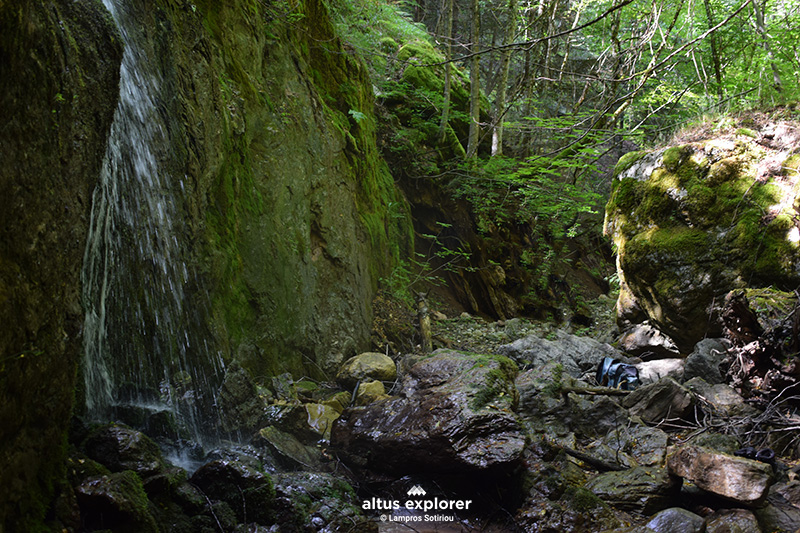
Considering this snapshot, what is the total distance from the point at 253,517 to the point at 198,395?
162 cm

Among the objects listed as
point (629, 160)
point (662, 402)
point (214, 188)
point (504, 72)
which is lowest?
point (662, 402)

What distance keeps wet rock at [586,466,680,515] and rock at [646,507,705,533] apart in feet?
0.86

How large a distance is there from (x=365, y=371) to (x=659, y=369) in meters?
4.33

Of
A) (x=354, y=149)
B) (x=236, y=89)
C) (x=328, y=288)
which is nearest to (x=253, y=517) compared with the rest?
(x=328, y=288)

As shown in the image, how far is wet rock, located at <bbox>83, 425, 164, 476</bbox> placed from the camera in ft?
8.66

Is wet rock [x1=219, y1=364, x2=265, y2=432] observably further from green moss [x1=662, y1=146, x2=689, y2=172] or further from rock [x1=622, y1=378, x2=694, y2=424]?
green moss [x1=662, y1=146, x2=689, y2=172]

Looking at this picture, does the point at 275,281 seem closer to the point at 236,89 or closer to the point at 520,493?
the point at 236,89

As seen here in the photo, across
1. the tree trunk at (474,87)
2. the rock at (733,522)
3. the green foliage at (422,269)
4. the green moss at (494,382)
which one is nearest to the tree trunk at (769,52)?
the green moss at (494,382)

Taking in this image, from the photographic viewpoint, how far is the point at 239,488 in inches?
119

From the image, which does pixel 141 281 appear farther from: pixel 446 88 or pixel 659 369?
pixel 446 88

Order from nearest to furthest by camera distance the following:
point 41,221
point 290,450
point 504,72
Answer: point 41,221 < point 290,450 < point 504,72

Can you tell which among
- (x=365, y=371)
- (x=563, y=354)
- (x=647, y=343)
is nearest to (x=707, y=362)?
(x=647, y=343)

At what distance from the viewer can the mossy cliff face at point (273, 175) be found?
4.30 metres

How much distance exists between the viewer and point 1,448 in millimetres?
1693
